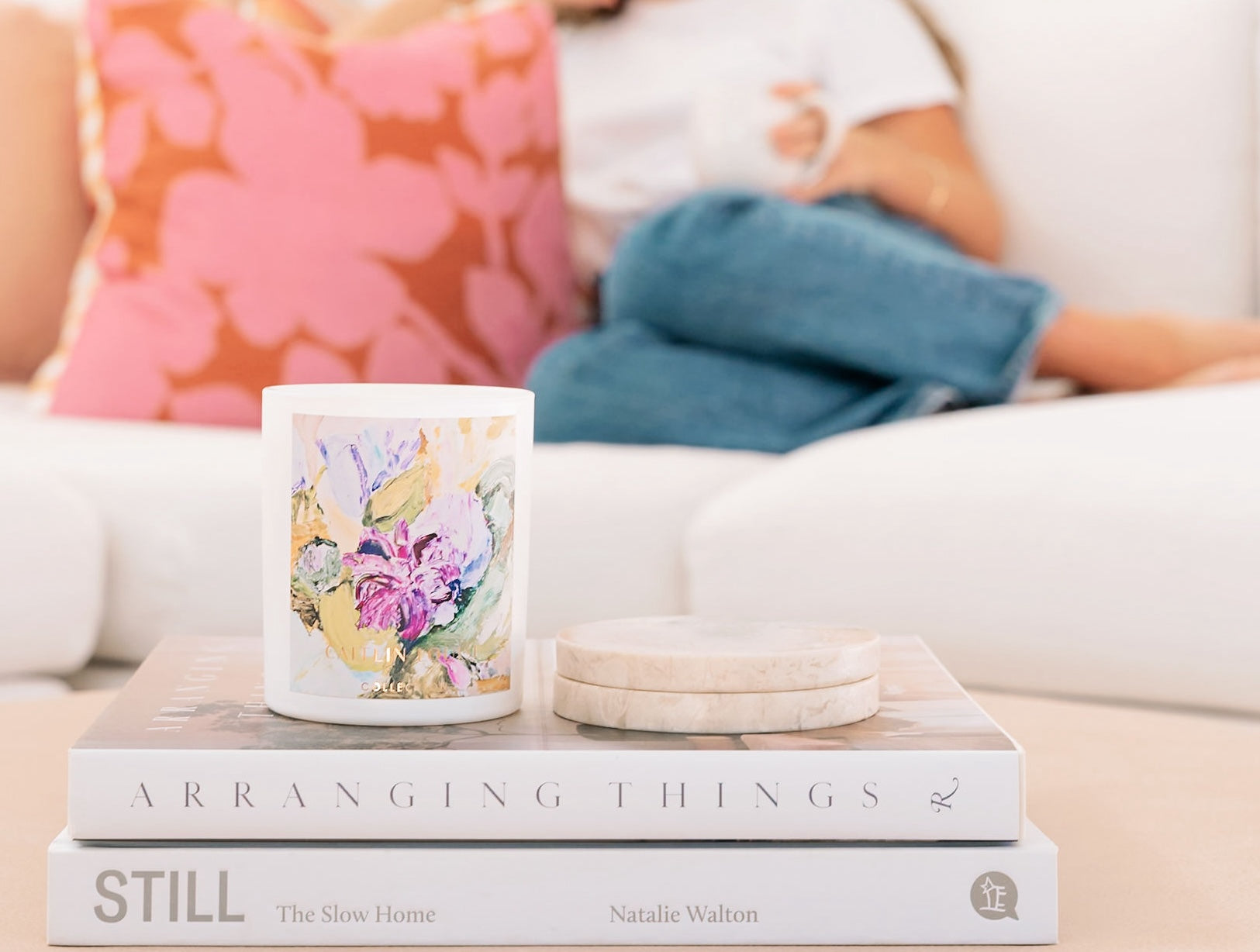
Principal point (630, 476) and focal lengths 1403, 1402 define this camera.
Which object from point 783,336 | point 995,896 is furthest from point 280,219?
point 995,896

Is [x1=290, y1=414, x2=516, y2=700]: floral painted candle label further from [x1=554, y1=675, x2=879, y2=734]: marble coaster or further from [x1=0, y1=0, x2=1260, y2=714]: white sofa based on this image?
[x1=0, y1=0, x2=1260, y2=714]: white sofa

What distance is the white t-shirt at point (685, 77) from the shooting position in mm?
1682

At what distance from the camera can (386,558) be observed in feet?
1.63

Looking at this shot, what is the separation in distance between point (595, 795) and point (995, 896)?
0.13 metres

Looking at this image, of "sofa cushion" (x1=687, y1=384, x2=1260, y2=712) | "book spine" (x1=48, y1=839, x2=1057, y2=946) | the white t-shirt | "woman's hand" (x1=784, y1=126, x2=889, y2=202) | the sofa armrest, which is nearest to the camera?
"book spine" (x1=48, y1=839, x2=1057, y2=946)

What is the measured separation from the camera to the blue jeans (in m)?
1.30

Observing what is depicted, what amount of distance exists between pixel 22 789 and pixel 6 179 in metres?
1.29

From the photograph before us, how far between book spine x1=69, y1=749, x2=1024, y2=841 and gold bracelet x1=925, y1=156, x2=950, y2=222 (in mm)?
1228

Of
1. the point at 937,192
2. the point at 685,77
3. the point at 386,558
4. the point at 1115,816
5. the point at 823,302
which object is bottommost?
the point at 1115,816

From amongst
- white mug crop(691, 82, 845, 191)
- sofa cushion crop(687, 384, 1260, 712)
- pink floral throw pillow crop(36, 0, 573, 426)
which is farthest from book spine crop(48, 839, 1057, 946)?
white mug crop(691, 82, 845, 191)

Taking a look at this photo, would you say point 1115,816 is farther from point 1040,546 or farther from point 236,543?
point 236,543

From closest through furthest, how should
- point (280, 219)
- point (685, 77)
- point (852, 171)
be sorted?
point (280, 219)
point (852, 171)
point (685, 77)

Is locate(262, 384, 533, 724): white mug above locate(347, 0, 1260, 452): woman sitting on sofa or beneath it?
beneath

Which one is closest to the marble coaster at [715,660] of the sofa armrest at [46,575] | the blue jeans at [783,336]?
the sofa armrest at [46,575]
